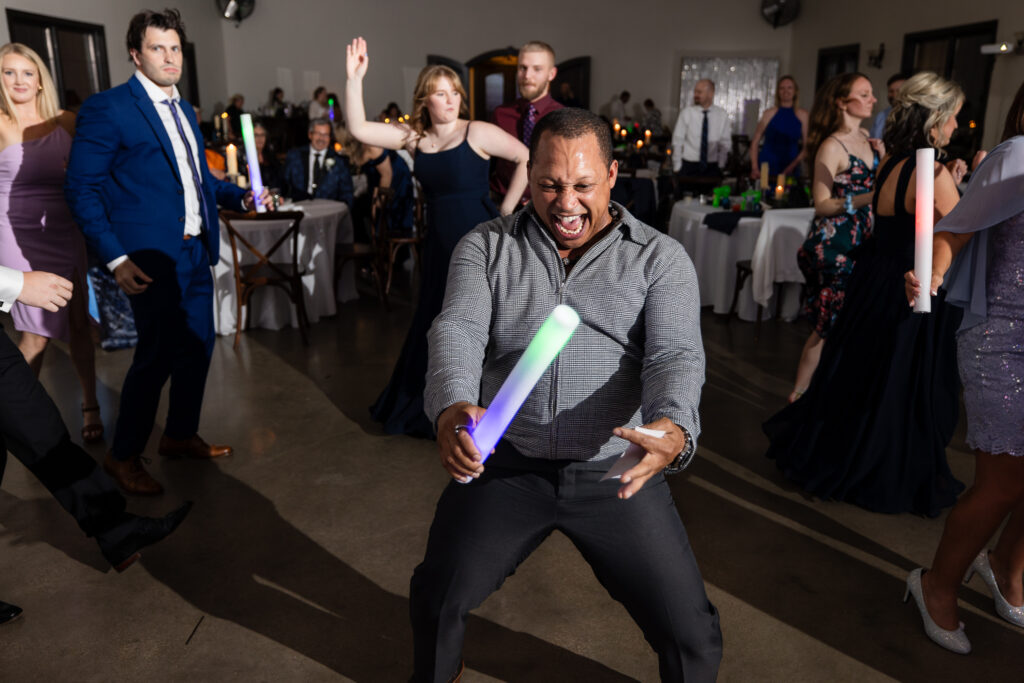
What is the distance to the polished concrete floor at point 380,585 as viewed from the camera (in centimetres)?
193

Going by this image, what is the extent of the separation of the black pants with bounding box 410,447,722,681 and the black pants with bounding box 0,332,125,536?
45.8 inches

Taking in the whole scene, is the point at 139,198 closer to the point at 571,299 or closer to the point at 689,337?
the point at 571,299

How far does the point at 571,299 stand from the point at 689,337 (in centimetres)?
22

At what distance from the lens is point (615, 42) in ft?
44.4

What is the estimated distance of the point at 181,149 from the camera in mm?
2682

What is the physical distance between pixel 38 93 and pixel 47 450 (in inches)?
66.1

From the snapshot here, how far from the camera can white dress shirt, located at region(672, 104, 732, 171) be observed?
759 cm

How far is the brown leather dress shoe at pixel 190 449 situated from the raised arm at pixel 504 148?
1.47 meters

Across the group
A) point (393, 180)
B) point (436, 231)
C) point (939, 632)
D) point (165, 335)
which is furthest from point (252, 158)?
point (393, 180)

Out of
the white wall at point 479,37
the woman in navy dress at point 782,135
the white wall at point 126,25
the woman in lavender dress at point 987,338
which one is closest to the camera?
the woman in lavender dress at point 987,338

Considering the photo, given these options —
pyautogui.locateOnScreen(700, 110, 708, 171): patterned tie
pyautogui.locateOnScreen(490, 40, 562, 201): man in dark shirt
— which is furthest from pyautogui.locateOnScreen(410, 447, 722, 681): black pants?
pyautogui.locateOnScreen(700, 110, 708, 171): patterned tie

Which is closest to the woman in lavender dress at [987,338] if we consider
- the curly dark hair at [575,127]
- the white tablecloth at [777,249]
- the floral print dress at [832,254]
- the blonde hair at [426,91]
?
the curly dark hair at [575,127]

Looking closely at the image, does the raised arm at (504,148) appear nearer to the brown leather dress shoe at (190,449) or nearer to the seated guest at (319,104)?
the brown leather dress shoe at (190,449)

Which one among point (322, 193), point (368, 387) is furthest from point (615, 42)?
point (368, 387)
